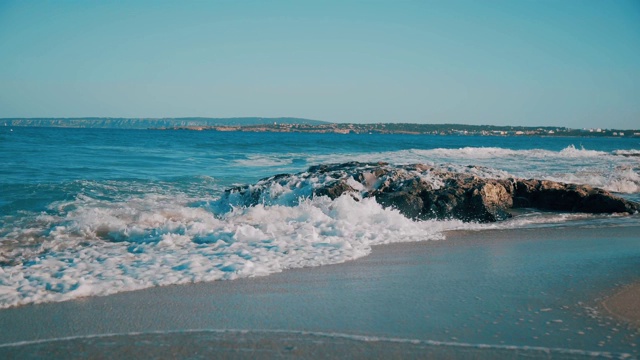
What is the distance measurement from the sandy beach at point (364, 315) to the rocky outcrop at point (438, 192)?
3411 mm

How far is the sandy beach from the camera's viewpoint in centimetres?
369

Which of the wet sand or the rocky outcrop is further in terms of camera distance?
the rocky outcrop

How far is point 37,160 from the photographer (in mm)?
22109

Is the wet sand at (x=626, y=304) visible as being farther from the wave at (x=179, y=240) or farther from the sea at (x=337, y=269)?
the wave at (x=179, y=240)

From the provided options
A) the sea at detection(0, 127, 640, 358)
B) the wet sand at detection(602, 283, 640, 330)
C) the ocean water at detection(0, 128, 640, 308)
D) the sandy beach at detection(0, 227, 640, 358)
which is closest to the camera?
the sandy beach at detection(0, 227, 640, 358)

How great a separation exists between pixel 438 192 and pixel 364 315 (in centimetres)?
610

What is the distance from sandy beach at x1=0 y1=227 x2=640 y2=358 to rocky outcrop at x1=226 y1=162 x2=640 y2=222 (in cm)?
341

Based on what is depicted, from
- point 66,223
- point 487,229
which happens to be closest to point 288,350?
point 487,229

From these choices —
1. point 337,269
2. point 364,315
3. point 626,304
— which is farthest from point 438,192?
point 364,315

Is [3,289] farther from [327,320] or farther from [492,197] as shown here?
[492,197]

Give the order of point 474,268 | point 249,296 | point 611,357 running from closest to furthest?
point 611,357
point 249,296
point 474,268

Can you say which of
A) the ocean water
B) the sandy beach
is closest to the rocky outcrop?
the ocean water

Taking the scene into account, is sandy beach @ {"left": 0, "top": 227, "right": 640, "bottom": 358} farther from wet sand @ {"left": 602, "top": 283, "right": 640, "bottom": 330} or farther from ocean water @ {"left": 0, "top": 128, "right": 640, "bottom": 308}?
ocean water @ {"left": 0, "top": 128, "right": 640, "bottom": 308}

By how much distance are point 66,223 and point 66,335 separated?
Answer: 5.51 meters
